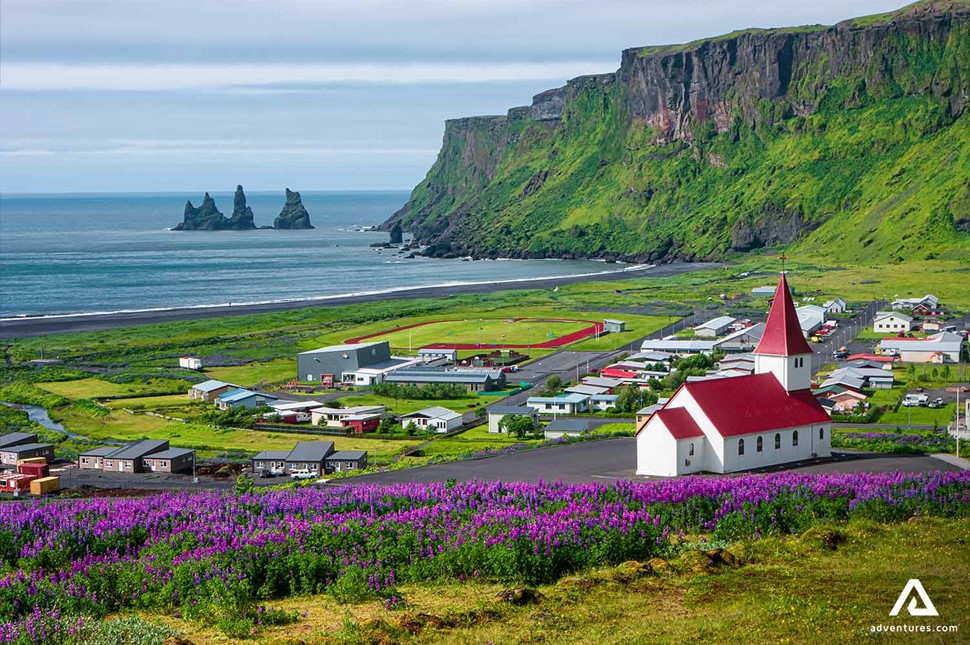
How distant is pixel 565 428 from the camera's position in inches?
2298

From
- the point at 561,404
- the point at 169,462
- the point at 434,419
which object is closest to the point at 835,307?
the point at 561,404

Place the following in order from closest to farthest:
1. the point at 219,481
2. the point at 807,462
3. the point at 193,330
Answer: the point at 807,462, the point at 219,481, the point at 193,330

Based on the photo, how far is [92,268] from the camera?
646 feet

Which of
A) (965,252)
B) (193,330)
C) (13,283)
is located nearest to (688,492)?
(193,330)

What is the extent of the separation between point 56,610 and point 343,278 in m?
158

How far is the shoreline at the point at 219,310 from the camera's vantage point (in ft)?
396

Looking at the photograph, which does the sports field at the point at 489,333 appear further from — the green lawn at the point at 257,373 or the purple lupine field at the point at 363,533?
the purple lupine field at the point at 363,533

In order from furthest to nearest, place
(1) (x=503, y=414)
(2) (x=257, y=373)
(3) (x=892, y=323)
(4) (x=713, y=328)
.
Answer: (4) (x=713, y=328), (3) (x=892, y=323), (2) (x=257, y=373), (1) (x=503, y=414)

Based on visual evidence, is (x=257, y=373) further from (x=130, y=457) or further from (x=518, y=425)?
(x=130, y=457)

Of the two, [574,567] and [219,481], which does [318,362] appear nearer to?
[219,481]

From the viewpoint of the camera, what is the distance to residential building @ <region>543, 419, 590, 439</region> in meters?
57.4

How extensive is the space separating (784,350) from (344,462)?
63.1ft

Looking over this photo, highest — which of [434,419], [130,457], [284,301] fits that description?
[284,301]

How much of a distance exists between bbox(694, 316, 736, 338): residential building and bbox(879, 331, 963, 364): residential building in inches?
615
